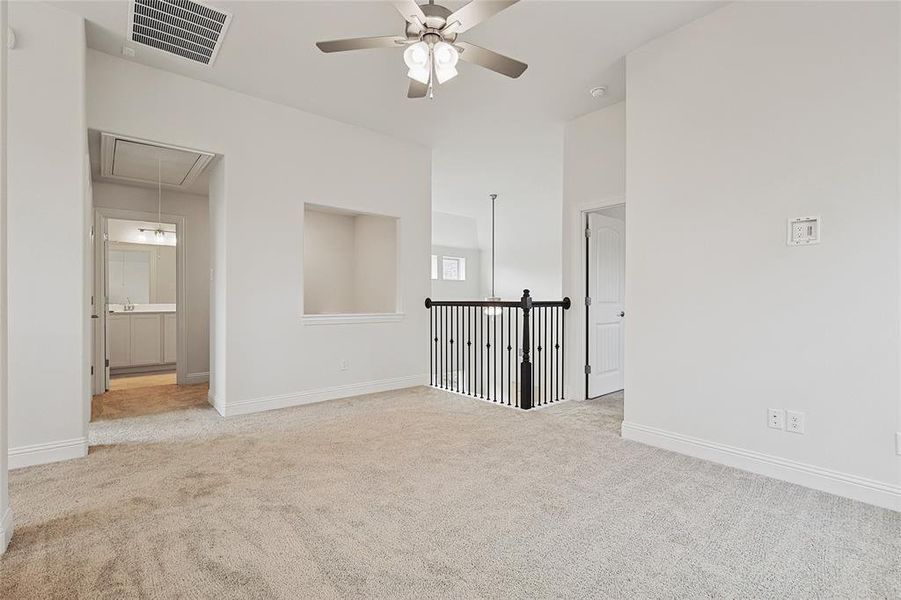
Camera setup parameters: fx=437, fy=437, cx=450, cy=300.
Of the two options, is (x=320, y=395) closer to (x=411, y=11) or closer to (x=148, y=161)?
(x=148, y=161)

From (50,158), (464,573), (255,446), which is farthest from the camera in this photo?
(255,446)

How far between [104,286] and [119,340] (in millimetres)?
1737

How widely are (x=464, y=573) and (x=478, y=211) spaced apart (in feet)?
25.6

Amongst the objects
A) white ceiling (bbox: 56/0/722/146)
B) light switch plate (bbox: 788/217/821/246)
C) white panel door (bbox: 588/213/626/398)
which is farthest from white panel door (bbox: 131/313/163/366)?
light switch plate (bbox: 788/217/821/246)

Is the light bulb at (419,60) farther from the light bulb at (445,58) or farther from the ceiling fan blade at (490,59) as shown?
the ceiling fan blade at (490,59)

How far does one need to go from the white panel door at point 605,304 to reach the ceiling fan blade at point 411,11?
2.85 meters

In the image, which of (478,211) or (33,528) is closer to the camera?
(33,528)

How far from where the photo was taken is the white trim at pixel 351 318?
4367 mm

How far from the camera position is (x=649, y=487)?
2.37 metres

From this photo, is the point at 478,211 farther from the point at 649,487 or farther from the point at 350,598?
the point at 350,598

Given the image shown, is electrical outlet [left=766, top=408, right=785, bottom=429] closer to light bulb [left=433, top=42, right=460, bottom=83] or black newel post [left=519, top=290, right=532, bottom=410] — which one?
black newel post [left=519, top=290, right=532, bottom=410]

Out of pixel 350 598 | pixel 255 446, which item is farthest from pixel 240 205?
pixel 350 598

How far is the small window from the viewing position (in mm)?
9453

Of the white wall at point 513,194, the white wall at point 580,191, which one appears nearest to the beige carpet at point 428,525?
the white wall at point 580,191
